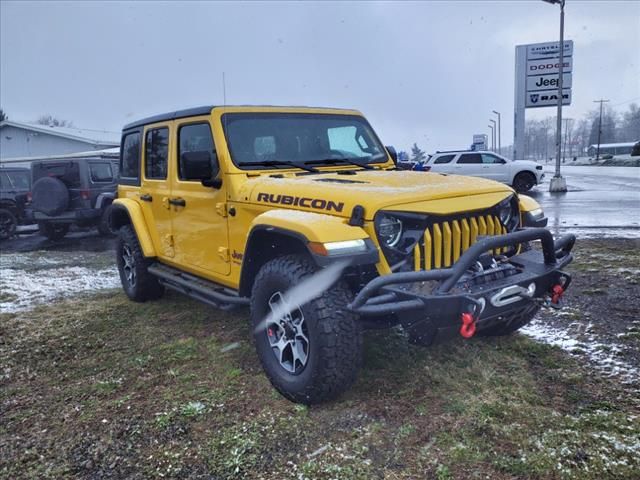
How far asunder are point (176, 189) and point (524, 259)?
3.05 meters

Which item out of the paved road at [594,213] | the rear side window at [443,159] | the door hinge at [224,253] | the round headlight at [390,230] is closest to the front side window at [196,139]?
the door hinge at [224,253]

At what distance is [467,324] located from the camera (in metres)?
2.93

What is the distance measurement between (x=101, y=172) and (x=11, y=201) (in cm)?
254

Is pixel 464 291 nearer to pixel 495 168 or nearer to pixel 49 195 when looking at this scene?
pixel 49 195

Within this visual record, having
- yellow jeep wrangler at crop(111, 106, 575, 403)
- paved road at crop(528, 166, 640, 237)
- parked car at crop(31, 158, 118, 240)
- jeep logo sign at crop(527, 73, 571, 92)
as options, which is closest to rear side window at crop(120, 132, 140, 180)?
yellow jeep wrangler at crop(111, 106, 575, 403)

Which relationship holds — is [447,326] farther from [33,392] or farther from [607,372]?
[33,392]

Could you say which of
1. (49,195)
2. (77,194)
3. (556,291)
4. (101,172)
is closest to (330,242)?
(556,291)

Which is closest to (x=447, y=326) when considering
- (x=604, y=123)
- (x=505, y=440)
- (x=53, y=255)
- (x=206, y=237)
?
(x=505, y=440)

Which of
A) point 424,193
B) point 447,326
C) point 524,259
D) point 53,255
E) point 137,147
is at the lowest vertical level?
point 53,255

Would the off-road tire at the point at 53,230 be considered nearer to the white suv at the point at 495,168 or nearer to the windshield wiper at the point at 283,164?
the windshield wiper at the point at 283,164

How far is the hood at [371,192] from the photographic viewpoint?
323 cm

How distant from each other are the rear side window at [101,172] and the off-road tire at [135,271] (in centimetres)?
644

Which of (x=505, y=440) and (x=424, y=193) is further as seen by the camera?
(x=424, y=193)

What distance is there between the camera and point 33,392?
381cm
